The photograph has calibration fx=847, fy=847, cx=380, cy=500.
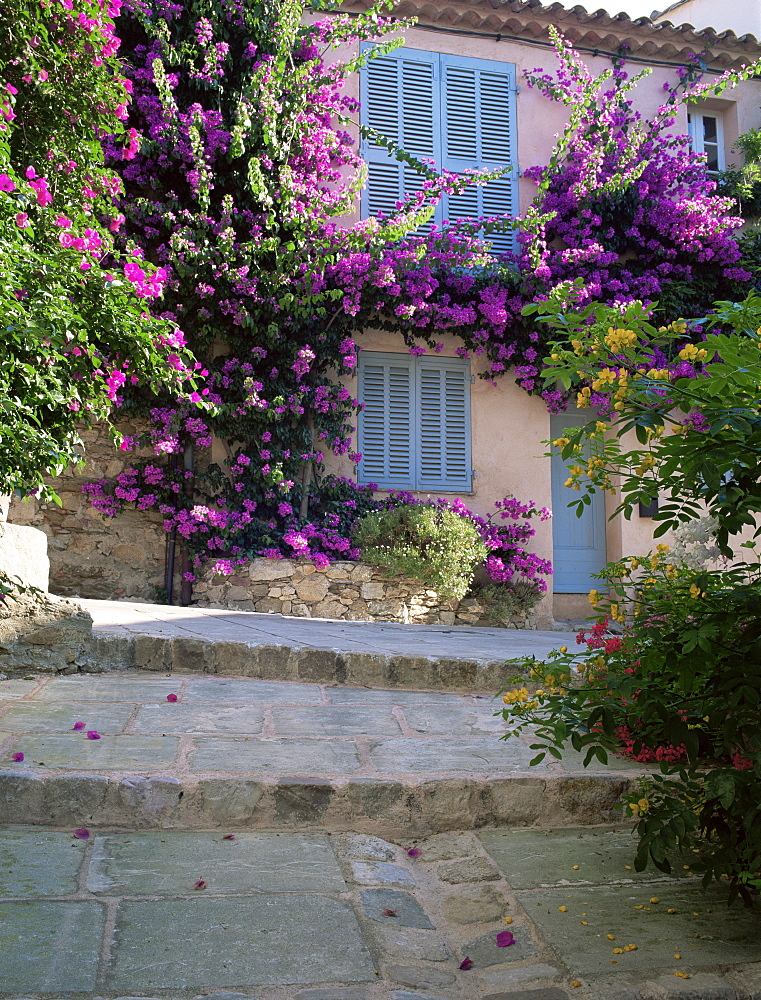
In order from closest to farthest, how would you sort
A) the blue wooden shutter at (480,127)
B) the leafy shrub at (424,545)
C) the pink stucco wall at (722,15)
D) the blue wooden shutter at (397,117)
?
the leafy shrub at (424,545) → the blue wooden shutter at (397,117) → the blue wooden shutter at (480,127) → the pink stucco wall at (722,15)

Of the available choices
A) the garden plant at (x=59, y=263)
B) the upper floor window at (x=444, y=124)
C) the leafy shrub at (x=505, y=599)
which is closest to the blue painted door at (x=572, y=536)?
the leafy shrub at (x=505, y=599)

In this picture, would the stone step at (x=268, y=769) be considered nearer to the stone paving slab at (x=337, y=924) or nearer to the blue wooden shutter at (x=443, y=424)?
the stone paving slab at (x=337, y=924)

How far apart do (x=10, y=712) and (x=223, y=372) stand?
4.83 metres

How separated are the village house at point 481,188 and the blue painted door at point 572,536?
2 cm

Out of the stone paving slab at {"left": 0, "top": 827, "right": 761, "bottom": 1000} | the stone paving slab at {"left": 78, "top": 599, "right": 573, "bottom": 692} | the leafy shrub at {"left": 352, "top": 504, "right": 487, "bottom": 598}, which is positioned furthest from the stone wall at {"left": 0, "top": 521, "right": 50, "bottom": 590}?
the leafy shrub at {"left": 352, "top": 504, "right": 487, "bottom": 598}

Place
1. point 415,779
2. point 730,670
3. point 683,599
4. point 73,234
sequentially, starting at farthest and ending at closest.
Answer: point 73,234
point 415,779
point 683,599
point 730,670

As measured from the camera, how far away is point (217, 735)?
3371 mm

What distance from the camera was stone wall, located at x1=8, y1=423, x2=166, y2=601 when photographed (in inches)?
306

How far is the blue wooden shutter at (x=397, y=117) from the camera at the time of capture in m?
8.91

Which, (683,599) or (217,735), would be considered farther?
(217,735)

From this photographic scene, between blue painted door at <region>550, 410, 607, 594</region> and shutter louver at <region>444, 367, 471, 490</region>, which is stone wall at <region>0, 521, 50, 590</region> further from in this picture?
blue painted door at <region>550, 410, 607, 594</region>

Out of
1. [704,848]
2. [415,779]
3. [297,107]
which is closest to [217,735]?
[415,779]

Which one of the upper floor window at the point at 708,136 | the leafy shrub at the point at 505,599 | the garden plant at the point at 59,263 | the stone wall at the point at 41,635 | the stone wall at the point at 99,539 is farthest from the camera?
the upper floor window at the point at 708,136

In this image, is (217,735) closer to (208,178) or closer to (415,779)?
(415,779)
